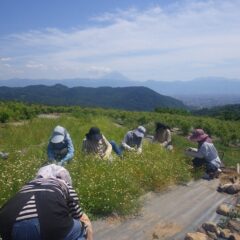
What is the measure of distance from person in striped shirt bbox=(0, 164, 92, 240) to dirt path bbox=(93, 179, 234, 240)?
8.31ft

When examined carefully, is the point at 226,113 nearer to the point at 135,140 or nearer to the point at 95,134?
the point at 135,140

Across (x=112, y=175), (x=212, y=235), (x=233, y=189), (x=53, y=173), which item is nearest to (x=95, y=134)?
(x=112, y=175)

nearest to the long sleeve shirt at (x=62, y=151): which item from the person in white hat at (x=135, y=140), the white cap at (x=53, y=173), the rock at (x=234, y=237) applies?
the person in white hat at (x=135, y=140)

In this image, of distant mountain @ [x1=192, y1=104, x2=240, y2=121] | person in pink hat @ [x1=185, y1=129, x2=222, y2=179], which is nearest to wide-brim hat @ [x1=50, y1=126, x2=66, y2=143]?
person in pink hat @ [x1=185, y1=129, x2=222, y2=179]

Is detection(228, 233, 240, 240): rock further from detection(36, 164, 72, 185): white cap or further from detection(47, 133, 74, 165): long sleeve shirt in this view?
detection(47, 133, 74, 165): long sleeve shirt

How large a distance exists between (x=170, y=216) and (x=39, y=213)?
13.1ft

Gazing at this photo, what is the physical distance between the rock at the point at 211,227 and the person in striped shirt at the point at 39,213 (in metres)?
3.16

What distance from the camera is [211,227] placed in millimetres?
6215

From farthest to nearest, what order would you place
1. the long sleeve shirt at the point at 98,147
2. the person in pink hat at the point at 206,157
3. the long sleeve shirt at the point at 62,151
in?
1. the person in pink hat at the point at 206,157
2. the long sleeve shirt at the point at 98,147
3. the long sleeve shirt at the point at 62,151

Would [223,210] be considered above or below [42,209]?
below

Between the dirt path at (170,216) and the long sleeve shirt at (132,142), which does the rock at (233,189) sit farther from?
the long sleeve shirt at (132,142)

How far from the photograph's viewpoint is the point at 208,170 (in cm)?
960

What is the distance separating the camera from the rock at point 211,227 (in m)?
6.14

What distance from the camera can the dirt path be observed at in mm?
6090
